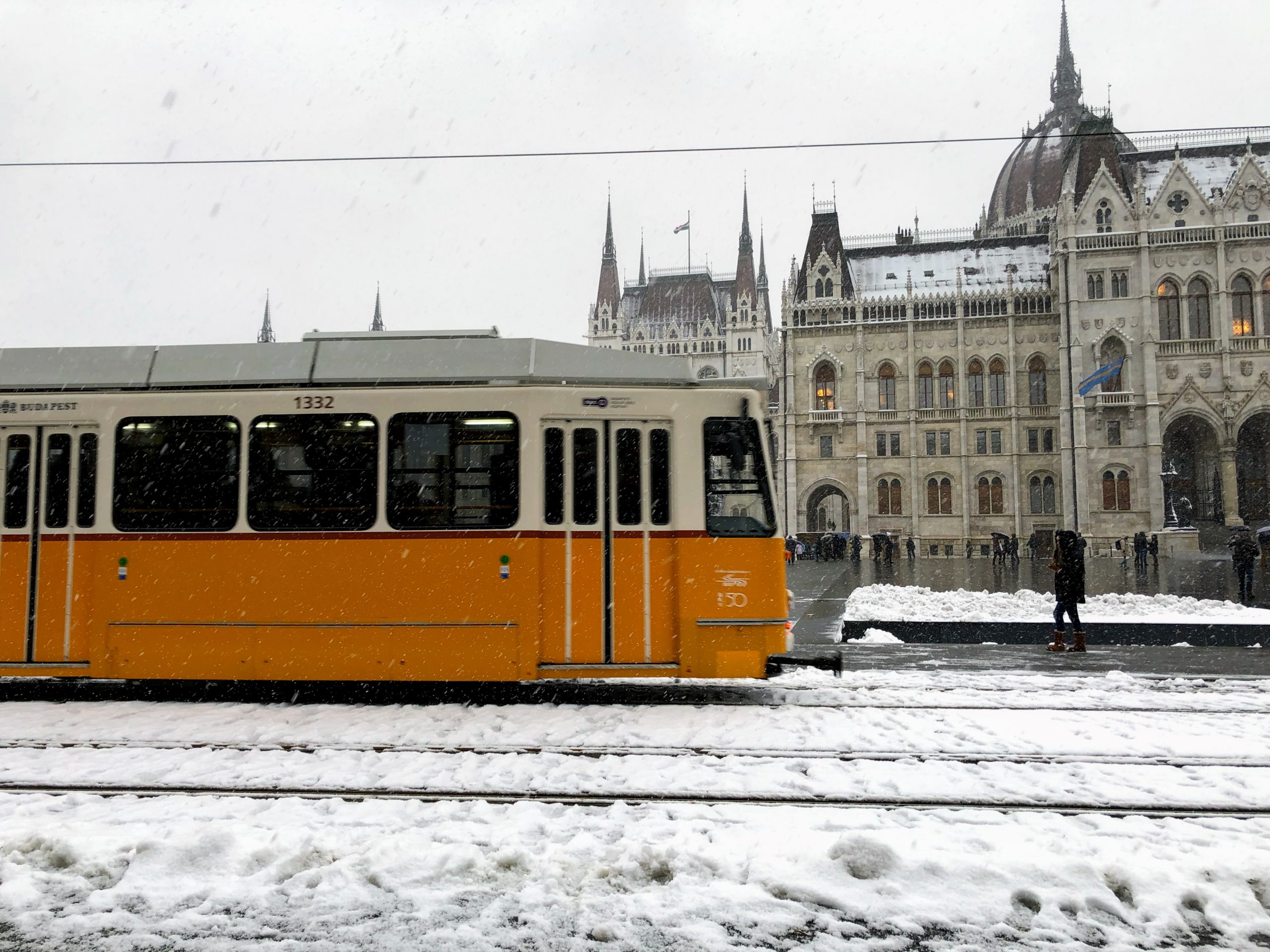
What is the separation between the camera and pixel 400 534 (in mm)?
7820

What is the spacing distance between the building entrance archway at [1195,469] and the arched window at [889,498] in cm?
1466

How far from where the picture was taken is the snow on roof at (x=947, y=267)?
57094 millimetres

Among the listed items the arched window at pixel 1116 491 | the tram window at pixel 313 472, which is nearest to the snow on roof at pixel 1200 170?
the arched window at pixel 1116 491

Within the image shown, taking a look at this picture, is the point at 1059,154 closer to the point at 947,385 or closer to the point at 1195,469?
the point at 947,385

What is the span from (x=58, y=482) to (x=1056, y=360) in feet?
185

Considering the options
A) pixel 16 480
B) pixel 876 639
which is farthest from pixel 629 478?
pixel 876 639

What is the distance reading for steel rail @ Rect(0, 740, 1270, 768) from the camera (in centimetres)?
588

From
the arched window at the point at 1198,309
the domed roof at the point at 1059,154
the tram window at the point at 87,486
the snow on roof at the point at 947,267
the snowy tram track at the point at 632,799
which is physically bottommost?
the snowy tram track at the point at 632,799

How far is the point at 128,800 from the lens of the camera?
5125 millimetres

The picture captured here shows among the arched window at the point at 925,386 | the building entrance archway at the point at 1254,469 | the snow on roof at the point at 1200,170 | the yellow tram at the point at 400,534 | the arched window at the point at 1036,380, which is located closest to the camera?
the yellow tram at the point at 400,534

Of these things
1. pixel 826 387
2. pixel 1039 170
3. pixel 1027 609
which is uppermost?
pixel 1039 170

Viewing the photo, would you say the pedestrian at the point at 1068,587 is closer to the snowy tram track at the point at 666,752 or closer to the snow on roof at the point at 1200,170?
the snowy tram track at the point at 666,752

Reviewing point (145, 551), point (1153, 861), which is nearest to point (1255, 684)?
point (1153, 861)

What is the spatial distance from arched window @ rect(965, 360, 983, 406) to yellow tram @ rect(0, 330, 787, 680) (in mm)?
52125
